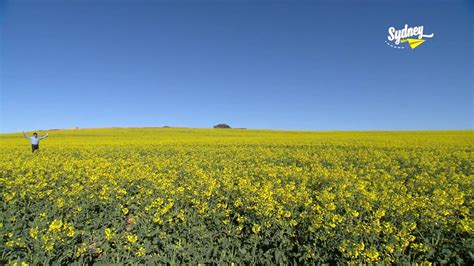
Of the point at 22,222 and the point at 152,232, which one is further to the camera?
the point at 22,222

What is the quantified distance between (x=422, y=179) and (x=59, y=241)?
990cm

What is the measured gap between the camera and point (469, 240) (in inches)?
192

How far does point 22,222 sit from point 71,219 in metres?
1.09

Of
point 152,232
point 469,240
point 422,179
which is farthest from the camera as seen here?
point 422,179

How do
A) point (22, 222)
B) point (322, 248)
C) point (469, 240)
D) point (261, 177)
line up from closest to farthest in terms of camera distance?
point (469, 240) → point (322, 248) → point (22, 222) → point (261, 177)

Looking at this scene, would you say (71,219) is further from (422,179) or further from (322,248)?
(422,179)

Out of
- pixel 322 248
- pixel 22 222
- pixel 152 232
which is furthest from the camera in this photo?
pixel 22 222

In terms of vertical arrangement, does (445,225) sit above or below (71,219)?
above

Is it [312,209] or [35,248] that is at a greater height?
[312,209]

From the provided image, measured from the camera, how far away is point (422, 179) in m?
9.66

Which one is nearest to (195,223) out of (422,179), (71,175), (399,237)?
(399,237)

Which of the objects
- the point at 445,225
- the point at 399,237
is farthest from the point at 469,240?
the point at 399,237

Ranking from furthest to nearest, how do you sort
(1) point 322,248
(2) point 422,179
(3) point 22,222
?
(2) point 422,179 < (3) point 22,222 < (1) point 322,248

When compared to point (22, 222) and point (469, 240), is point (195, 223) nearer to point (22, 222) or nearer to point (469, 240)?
point (22, 222)
